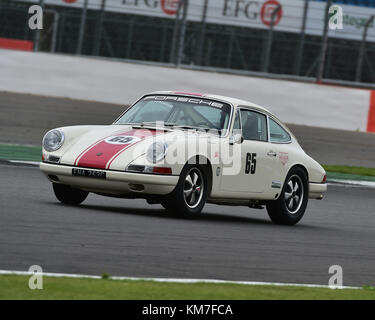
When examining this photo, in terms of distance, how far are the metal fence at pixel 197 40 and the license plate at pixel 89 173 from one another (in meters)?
11.5

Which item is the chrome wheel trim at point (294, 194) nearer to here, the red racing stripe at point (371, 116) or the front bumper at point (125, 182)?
the front bumper at point (125, 182)

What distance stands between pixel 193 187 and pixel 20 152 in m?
7.37

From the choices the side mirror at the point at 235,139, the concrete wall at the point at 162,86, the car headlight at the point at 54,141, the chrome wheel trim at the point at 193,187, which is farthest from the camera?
the concrete wall at the point at 162,86

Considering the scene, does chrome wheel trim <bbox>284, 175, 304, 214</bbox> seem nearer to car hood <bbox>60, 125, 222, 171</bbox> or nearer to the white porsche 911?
the white porsche 911

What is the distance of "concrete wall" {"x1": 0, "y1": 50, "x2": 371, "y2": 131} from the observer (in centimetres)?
1914

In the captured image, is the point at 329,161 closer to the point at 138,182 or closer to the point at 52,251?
the point at 138,182

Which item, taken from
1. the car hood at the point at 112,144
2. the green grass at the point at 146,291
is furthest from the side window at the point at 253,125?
the green grass at the point at 146,291

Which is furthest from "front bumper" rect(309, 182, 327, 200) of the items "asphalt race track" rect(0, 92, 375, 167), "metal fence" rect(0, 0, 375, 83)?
"metal fence" rect(0, 0, 375, 83)

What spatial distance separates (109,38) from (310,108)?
6.58m

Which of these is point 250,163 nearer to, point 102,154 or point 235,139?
point 235,139

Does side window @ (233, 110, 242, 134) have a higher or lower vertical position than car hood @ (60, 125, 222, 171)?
higher

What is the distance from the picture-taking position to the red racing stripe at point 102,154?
927 centimetres

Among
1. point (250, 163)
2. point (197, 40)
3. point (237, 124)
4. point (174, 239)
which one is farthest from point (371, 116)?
point (174, 239)
